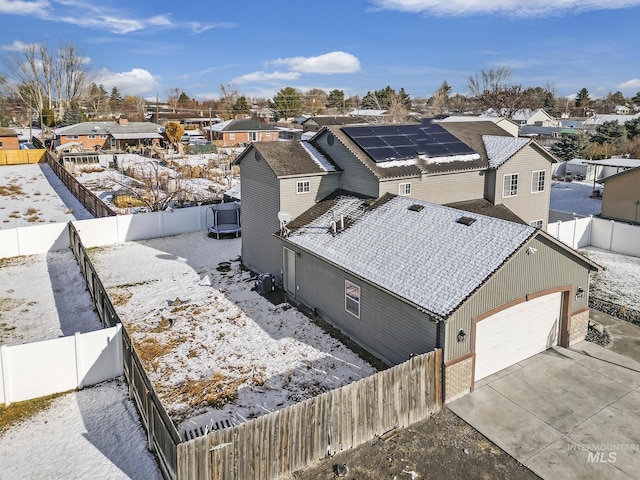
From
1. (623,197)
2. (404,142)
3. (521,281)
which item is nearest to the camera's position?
(521,281)

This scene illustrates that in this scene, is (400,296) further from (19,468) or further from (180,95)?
(180,95)

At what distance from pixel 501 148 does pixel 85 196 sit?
28.6 meters

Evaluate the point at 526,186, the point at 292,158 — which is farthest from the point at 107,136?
the point at 526,186

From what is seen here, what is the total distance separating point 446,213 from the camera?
15.5 meters

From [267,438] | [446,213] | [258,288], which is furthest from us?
[258,288]

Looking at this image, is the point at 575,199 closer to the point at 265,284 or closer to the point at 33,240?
the point at 265,284

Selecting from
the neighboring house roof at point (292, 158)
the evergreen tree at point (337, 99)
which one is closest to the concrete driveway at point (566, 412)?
the neighboring house roof at point (292, 158)

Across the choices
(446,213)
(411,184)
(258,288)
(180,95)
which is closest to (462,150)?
(411,184)

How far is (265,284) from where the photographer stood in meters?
19.2

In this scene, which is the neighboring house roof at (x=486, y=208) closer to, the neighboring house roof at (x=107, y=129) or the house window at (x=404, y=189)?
the house window at (x=404, y=189)

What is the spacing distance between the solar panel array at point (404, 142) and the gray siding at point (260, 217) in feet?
13.6

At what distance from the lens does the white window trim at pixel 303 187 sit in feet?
63.7

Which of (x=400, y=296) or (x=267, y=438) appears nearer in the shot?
(x=267, y=438)

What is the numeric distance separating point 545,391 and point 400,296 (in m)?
4.51
